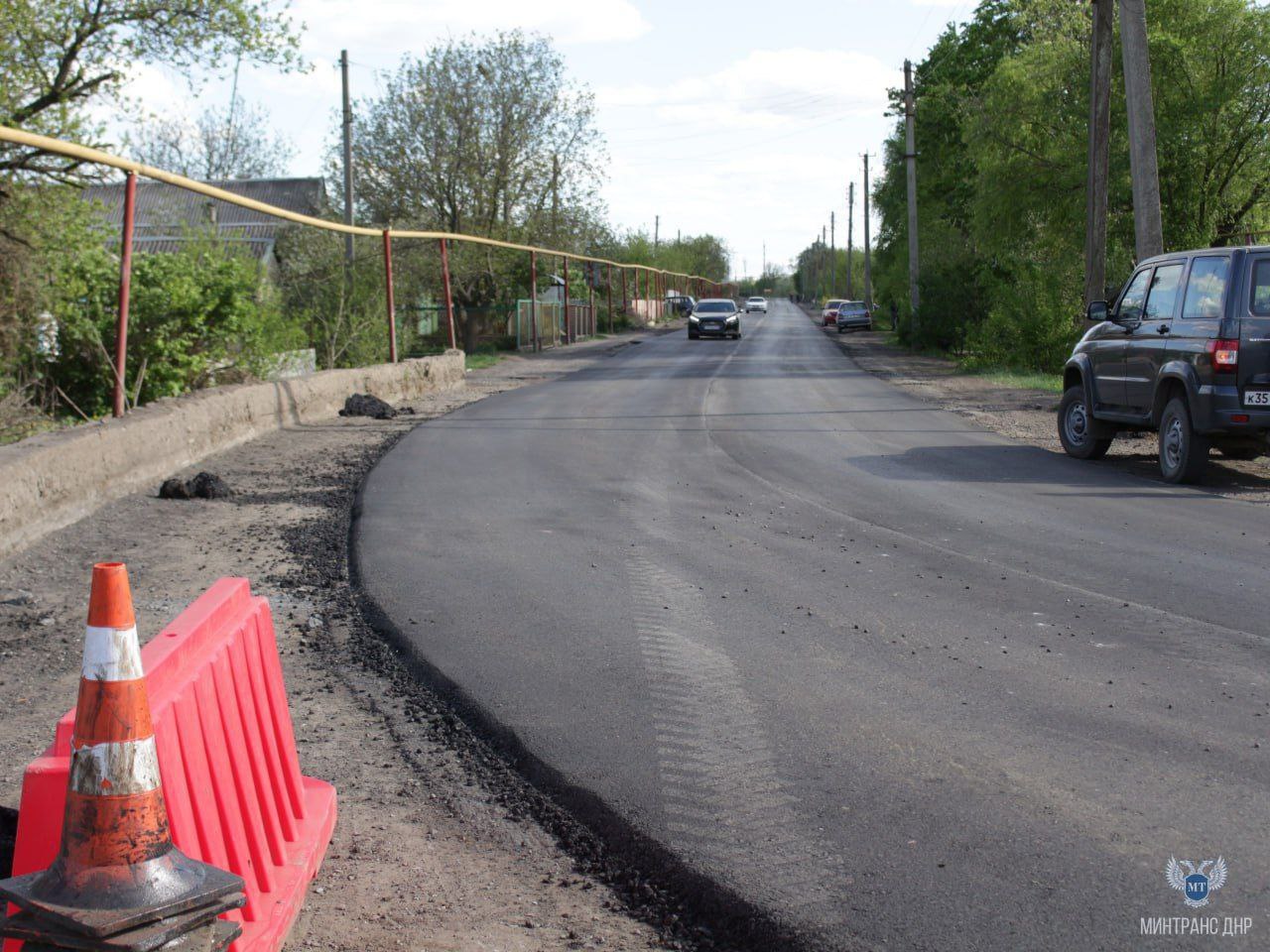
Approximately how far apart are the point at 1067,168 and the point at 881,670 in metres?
28.1

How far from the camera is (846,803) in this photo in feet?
13.1

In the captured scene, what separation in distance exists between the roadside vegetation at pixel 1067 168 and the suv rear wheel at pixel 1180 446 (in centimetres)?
1498

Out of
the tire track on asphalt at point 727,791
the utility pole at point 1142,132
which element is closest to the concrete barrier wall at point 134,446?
the tire track on asphalt at point 727,791

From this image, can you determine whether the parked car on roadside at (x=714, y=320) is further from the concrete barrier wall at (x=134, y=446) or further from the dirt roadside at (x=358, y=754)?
the dirt roadside at (x=358, y=754)

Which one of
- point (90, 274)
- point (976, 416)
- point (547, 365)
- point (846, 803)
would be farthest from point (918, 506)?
point (547, 365)

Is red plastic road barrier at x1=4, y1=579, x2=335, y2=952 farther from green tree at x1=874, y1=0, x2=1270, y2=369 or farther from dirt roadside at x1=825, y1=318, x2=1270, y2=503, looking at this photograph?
green tree at x1=874, y1=0, x2=1270, y2=369

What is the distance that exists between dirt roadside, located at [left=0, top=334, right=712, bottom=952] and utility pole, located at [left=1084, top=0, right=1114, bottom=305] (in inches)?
677

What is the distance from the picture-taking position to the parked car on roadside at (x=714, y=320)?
50781mm

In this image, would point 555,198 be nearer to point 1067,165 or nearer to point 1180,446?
point 1067,165

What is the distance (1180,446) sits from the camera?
443 inches

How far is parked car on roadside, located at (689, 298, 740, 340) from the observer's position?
50.8 meters

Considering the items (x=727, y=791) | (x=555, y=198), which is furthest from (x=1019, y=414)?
(x=555, y=198)

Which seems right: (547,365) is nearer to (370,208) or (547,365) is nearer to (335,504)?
(370,208)

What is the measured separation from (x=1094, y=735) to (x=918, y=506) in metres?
5.28
